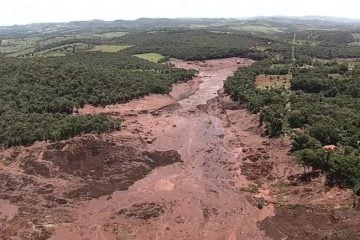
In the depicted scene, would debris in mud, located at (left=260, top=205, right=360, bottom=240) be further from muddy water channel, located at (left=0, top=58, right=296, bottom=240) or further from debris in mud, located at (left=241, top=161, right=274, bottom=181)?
debris in mud, located at (left=241, top=161, right=274, bottom=181)

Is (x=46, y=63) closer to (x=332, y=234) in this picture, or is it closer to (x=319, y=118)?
(x=319, y=118)

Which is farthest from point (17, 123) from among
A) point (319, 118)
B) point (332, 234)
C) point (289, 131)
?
point (332, 234)

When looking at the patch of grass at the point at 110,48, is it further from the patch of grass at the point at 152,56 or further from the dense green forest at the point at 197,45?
the patch of grass at the point at 152,56

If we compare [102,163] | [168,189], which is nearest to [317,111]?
[168,189]

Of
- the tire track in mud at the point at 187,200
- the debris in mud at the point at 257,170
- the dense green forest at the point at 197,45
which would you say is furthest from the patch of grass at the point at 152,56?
the debris in mud at the point at 257,170

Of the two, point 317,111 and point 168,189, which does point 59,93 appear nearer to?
point 168,189

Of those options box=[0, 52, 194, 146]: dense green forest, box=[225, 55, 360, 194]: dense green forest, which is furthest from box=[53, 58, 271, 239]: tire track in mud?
box=[0, 52, 194, 146]: dense green forest
